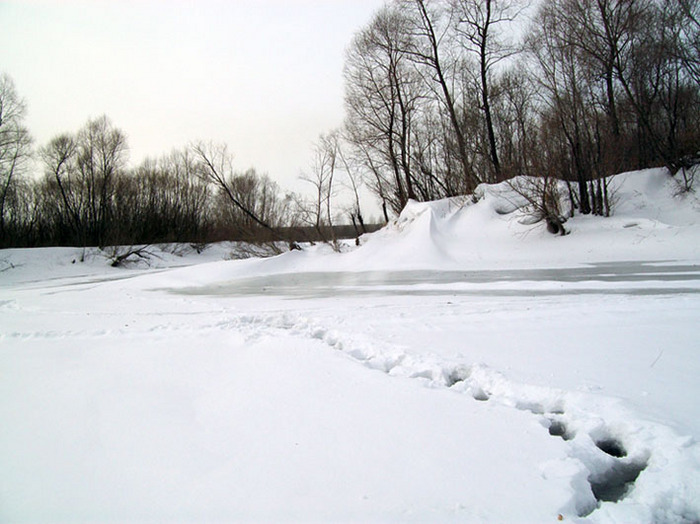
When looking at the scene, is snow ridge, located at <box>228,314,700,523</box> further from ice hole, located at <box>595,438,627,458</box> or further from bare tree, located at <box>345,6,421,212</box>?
bare tree, located at <box>345,6,421,212</box>

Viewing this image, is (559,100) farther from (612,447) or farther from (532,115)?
(612,447)

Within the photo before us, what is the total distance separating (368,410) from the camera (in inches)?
123

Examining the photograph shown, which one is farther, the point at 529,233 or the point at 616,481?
the point at 529,233

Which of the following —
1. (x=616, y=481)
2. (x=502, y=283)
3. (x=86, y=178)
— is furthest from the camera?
A: (x=86, y=178)

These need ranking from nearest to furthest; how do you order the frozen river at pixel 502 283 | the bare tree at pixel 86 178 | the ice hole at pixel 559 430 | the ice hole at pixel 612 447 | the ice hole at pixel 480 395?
the ice hole at pixel 612 447
the ice hole at pixel 559 430
the ice hole at pixel 480 395
the frozen river at pixel 502 283
the bare tree at pixel 86 178

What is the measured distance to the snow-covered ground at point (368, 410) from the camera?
2.10m

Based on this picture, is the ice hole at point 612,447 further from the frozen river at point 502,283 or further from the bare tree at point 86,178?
the bare tree at point 86,178

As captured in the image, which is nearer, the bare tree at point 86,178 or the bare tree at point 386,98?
the bare tree at point 386,98

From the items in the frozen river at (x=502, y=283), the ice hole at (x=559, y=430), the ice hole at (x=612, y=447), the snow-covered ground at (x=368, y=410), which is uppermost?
the frozen river at (x=502, y=283)

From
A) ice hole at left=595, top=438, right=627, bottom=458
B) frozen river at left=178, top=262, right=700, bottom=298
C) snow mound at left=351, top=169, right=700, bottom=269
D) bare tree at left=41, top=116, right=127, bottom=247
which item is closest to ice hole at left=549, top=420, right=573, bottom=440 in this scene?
ice hole at left=595, top=438, right=627, bottom=458

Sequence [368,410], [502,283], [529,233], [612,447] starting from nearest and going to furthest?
[612,447] < [368,410] < [502,283] < [529,233]

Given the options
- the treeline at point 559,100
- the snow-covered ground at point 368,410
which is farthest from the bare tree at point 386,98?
the snow-covered ground at point 368,410

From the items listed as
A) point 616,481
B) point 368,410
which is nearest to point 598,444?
point 616,481

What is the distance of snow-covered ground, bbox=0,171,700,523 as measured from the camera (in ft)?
6.89
